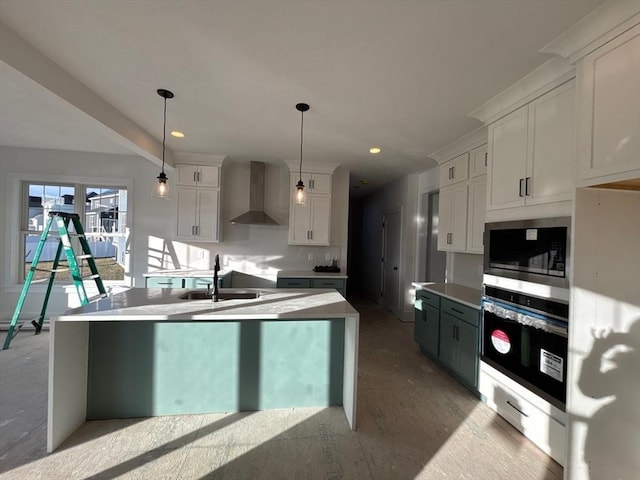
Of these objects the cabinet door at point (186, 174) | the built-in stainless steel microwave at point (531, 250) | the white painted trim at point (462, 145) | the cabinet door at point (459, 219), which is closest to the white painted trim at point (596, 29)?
the built-in stainless steel microwave at point (531, 250)

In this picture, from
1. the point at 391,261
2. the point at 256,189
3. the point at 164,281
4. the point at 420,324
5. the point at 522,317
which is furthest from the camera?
the point at 391,261

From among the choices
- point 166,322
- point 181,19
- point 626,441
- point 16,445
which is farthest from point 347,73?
point 16,445

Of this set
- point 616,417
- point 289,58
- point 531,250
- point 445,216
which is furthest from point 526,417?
point 289,58

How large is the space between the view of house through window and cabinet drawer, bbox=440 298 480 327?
471 cm

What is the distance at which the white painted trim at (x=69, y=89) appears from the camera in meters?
1.75

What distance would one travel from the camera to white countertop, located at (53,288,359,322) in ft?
5.96

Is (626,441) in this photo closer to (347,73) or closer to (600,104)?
(600,104)

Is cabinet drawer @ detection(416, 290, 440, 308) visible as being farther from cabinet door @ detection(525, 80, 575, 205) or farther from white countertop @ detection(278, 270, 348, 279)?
Result: cabinet door @ detection(525, 80, 575, 205)

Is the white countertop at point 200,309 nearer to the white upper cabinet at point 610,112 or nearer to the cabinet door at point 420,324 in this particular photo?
the cabinet door at point 420,324

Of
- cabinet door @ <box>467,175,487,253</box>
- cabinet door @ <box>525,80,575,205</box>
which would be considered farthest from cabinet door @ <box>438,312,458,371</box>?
cabinet door @ <box>525,80,575,205</box>

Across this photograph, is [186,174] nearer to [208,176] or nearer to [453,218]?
[208,176]

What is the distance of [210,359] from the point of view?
2.19 metres

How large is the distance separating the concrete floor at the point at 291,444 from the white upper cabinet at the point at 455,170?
2343 mm

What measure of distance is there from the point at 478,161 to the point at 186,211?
3.96 metres
